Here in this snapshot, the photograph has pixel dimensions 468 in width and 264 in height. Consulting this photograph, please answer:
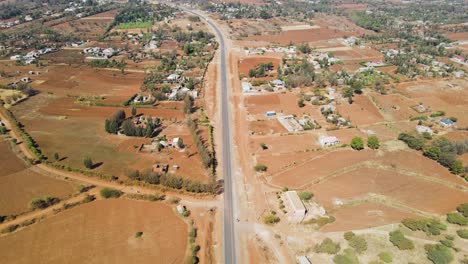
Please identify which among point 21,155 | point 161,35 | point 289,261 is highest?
point 161,35

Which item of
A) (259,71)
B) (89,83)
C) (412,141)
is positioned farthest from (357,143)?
(89,83)

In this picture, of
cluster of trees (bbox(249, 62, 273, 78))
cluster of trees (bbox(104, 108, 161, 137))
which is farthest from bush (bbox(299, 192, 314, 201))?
cluster of trees (bbox(249, 62, 273, 78))

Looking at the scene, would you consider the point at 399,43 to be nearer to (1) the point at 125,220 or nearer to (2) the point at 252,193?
(2) the point at 252,193

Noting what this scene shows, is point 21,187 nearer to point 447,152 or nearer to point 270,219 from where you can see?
point 270,219

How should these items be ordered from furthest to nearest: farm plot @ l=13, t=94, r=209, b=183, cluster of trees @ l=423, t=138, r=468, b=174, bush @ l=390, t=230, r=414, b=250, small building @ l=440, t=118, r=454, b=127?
small building @ l=440, t=118, r=454, b=127
farm plot @ l=13, t=94, r=209, b=183
cluster of trees @ l=423, t=138, r=468, b=174
bush @ l=390, t=230, r=414, b=250

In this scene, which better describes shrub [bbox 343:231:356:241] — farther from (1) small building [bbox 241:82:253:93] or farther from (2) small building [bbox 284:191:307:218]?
(1) small building [bbox 241:82:253:93]

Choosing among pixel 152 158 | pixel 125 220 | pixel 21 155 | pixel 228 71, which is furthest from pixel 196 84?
pixel 125 220
